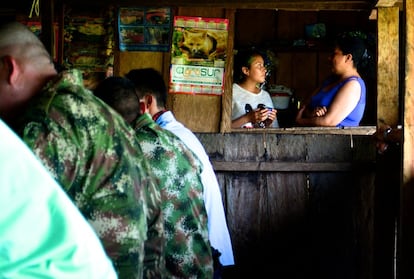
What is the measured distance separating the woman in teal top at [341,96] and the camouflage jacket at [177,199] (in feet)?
9.52

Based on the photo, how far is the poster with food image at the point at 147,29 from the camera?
252 inches

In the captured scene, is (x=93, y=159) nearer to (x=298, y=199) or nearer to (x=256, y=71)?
(x=298, y=199)

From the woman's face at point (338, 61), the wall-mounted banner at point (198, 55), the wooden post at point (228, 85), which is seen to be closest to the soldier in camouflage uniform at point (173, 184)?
the wooden post at point (228, 85)

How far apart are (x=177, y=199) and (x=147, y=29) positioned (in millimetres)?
3131

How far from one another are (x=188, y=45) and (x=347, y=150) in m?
1.69

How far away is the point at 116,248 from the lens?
246cm

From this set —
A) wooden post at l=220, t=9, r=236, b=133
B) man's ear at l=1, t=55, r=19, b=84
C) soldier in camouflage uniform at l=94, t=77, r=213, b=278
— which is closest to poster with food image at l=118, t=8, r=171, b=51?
wooden post at l=220, t=9, r=236, b=133

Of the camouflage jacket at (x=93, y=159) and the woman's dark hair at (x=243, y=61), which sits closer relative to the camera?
the camouflage jacket at (x=93, y=159)

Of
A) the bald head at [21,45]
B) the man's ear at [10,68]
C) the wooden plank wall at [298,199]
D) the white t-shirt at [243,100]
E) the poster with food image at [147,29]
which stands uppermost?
the poster with food image at [147,29]

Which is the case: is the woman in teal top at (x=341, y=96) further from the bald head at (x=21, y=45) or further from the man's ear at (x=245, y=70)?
the bald head at (x=21, y=45)

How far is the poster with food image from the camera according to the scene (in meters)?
6.41

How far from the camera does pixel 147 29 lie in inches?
252

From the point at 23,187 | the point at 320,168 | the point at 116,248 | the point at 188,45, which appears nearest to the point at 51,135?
the point at 116,248

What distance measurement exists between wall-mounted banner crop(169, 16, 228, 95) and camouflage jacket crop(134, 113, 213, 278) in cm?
278
